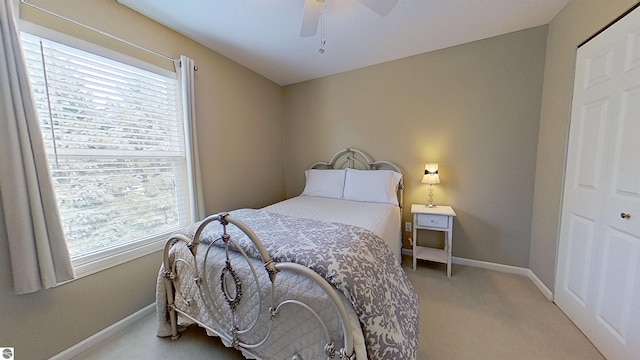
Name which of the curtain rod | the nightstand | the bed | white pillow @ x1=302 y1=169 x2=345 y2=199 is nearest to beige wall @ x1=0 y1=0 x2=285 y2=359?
the curtain rod

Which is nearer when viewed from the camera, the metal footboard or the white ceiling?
the metal footboard

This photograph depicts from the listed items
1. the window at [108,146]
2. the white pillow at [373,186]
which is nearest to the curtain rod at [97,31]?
the window at [108,146]

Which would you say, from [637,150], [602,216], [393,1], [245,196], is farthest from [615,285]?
[245,196]

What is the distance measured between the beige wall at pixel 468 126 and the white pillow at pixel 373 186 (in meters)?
0.33

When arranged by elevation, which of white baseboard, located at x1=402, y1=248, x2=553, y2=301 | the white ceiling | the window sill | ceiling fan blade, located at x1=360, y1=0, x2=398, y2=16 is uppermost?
the white ceiling

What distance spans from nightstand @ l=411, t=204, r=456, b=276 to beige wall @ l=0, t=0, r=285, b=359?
6.92 ft

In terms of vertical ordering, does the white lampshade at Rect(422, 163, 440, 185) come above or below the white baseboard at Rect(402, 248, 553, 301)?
above

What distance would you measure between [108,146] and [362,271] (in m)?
2.02

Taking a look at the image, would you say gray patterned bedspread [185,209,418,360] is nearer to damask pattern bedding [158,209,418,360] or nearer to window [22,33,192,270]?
damask pattern bedding [158,209,418,360]

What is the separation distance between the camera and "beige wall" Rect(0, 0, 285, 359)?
1.36 metres

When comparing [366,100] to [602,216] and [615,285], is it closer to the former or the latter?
[602,216]

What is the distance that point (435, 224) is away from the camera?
2.41 meters

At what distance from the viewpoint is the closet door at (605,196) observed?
1270mm

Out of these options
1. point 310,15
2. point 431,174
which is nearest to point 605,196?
point 431,174
